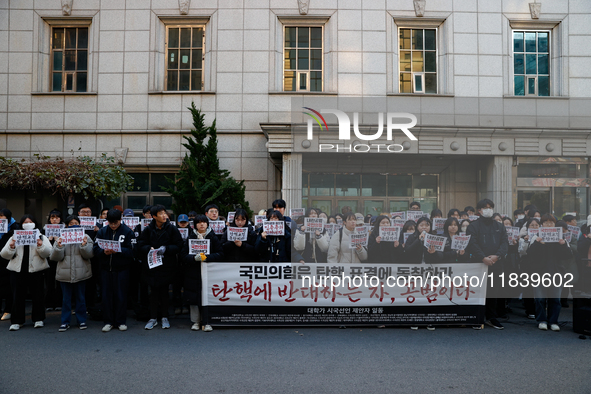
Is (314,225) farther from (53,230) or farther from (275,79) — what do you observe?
(275,79)

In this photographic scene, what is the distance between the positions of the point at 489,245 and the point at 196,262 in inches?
206

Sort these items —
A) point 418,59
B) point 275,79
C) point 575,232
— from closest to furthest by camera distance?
point 575,232 < point 275,79 < point 418,59

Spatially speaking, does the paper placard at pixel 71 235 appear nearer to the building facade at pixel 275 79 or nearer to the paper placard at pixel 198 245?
the paper placard at pixel 198 245

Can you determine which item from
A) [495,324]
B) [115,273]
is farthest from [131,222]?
[495,324]

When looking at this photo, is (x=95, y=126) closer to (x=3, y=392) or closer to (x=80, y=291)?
(x=80, y=291)

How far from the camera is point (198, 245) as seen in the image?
731 cm

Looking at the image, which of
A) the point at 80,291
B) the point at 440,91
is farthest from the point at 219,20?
the point at 80,291

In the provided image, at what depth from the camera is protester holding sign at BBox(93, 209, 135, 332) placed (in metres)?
7.34

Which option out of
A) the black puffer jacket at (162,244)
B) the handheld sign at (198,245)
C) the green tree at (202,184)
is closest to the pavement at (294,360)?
the black puffer jacket at (162,244)

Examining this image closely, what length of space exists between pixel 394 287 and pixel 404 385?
2475 mm

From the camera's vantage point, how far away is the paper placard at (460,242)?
7.45m

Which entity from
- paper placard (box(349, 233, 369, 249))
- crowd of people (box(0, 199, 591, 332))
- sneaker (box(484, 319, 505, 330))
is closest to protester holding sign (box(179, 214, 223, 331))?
crowd of people (box(0, 199, 591, 332))

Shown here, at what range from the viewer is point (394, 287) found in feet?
23.9

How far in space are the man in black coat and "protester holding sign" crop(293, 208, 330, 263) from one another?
→ 264cm
